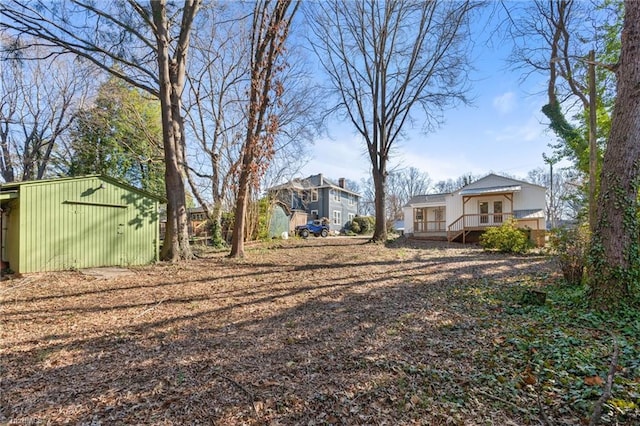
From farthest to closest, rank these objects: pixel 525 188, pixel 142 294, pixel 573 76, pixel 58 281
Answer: pixel 525 188
pixel 573 76
pixel 58 281
pixel 142 294

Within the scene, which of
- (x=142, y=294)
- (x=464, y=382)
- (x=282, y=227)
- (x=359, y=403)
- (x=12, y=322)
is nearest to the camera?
(x=359, y=403)

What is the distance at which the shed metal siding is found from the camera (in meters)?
7.26

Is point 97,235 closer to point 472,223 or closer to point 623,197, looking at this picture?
point 623,197

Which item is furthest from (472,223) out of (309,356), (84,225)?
(84,225)

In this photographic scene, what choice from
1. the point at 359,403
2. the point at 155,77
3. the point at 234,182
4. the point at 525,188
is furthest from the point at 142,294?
the point at 525,188

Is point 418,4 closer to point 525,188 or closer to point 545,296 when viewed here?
point 525,188

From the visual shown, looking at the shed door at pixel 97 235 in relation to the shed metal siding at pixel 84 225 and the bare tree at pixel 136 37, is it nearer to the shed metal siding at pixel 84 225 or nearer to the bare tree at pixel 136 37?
the shed metal siding at pixel 84 225

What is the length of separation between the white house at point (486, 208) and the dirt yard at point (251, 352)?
1204 cm

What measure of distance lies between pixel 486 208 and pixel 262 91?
17354mm

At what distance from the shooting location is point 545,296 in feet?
15.6

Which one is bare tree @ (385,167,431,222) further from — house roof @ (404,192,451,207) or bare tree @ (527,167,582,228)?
house roof @ (404,192,451,207)

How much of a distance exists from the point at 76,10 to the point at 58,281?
26.5 ft

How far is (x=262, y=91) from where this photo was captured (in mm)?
9711

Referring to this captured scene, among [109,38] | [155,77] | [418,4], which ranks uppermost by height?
[418,4]
